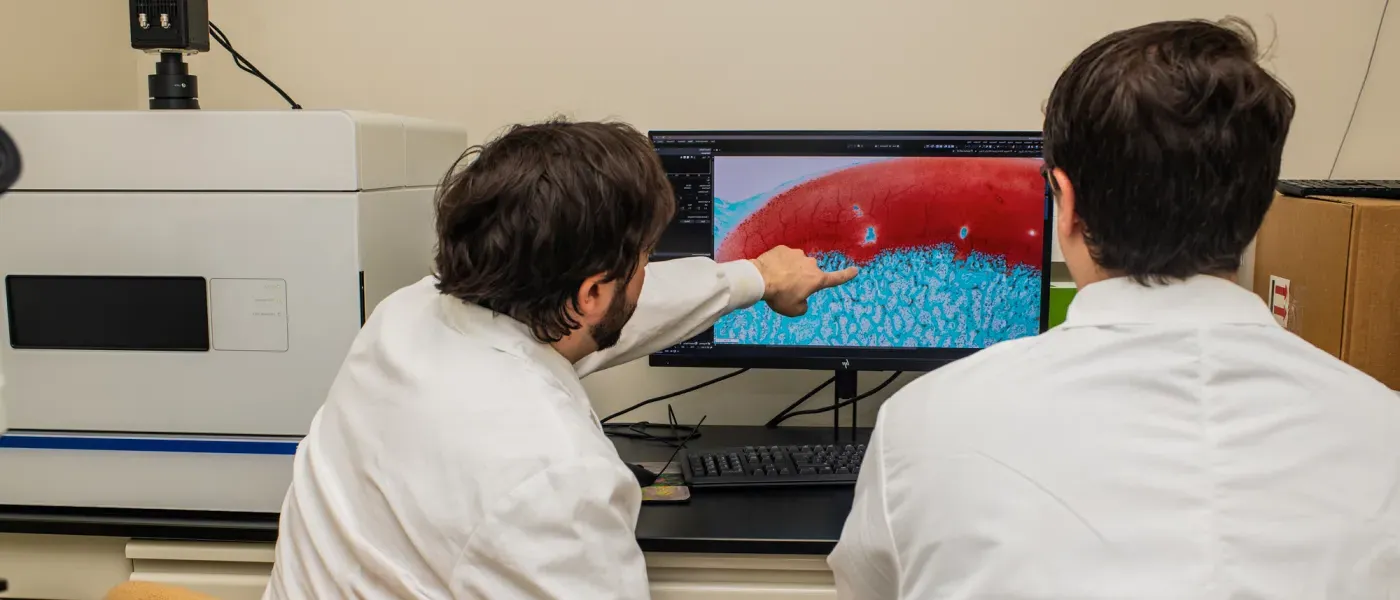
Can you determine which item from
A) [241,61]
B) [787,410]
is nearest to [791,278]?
[787,410]

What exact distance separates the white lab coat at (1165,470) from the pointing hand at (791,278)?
693 millimetres

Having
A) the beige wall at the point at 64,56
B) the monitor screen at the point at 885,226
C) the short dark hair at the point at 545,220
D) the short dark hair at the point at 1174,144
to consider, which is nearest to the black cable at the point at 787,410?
the monitor screen at the point at 885,226

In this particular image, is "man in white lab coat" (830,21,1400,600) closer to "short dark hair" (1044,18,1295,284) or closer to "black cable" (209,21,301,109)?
"short dark hair" (1044,18,1295,284)

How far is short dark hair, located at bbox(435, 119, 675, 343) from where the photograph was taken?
1091 millimetres

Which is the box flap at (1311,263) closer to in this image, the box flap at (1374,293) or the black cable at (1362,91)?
the box flap at (1374,293)

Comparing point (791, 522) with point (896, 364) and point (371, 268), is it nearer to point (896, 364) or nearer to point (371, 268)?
point (896, 364)

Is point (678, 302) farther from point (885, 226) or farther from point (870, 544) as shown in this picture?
point (870, 544)

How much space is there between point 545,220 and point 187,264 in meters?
0.59

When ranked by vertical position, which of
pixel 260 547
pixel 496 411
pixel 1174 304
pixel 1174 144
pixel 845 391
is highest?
pixel 1174 144

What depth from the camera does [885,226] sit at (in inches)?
65.5

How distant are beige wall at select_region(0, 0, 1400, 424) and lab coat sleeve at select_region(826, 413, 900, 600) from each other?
3.15 feet

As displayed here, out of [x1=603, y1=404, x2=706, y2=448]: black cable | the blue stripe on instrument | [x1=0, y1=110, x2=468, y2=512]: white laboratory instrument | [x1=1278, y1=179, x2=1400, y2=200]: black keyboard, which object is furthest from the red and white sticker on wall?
the blue stripe on instrument

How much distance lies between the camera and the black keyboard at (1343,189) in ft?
5.09

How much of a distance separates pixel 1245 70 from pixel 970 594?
46cm
